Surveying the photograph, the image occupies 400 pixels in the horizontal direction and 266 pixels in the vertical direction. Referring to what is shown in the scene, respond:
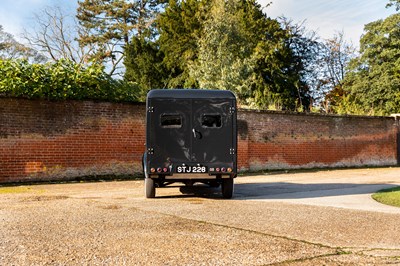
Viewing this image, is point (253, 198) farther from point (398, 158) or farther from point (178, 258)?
point (398, 158)

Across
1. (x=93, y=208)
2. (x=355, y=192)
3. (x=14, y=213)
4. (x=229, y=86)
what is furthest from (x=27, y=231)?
(x=229, y=86)

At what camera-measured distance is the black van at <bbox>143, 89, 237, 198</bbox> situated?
10.3 m

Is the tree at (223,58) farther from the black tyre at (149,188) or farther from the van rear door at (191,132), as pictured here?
the black tyre at (149,188)

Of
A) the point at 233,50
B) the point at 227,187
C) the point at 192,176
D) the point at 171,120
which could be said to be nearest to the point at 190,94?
the point at 171,120

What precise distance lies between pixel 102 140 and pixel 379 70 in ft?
99.5

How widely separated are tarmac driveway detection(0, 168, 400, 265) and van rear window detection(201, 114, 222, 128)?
171 cm

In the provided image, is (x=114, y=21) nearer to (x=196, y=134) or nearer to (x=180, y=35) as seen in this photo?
(x=180, y=35)

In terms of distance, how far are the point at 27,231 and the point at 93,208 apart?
2497mm

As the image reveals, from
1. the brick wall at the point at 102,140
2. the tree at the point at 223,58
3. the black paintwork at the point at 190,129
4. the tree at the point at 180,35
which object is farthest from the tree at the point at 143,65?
the black paintwork at the point at 190,129

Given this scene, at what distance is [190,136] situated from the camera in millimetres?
10477

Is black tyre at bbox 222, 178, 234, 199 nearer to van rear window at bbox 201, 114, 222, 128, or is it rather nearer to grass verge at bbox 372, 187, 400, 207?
van rear window at bbox 201, 114, 222, 128

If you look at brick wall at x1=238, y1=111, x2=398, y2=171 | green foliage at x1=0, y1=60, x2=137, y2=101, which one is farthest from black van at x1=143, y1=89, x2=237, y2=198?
Result: brick wall at x1=238, y1=111, x2=398, y2=171

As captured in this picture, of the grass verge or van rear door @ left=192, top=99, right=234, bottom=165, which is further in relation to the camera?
van rear door @ left=192, top=99, right=234, bottom=165

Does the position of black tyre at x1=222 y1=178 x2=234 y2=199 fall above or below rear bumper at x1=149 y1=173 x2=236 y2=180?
below
